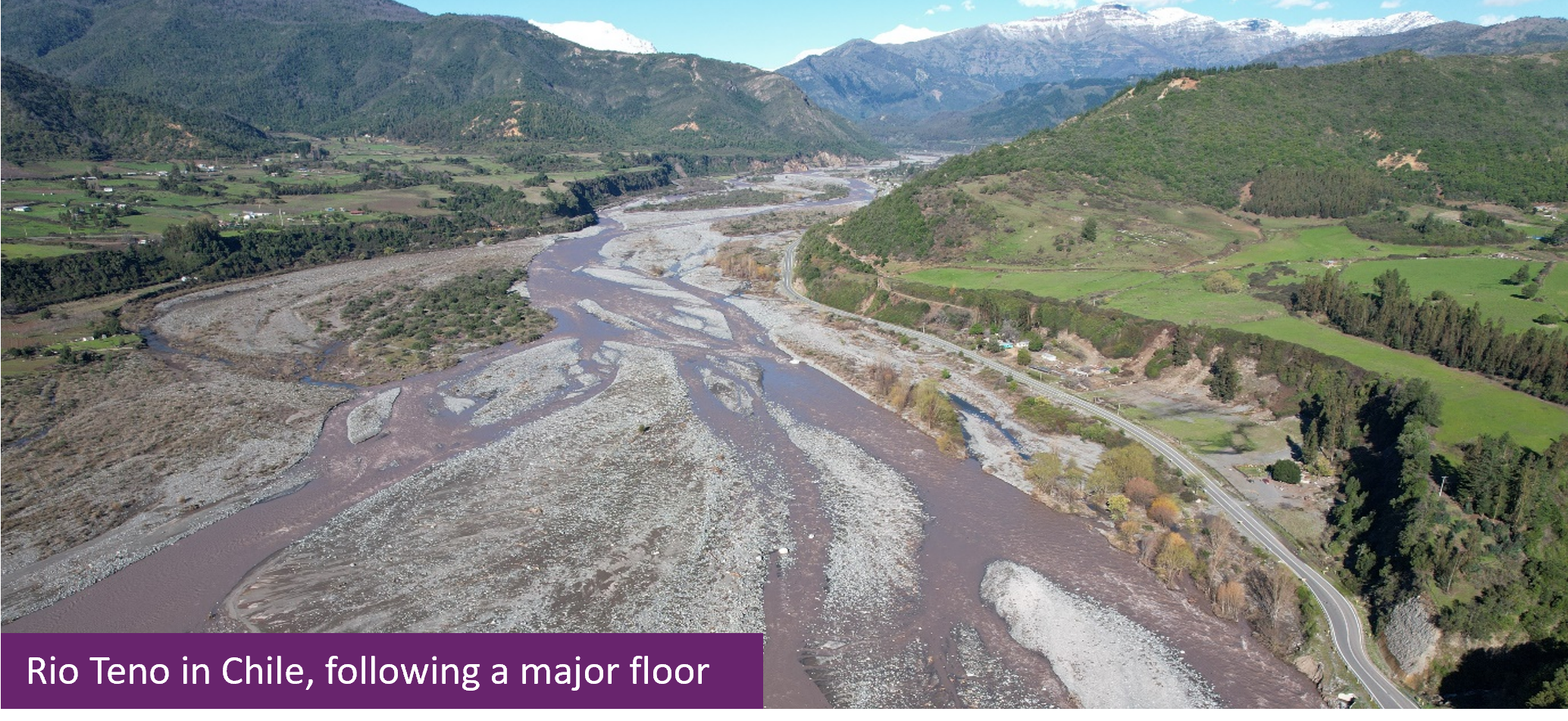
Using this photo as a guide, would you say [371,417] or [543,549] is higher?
[371,417]

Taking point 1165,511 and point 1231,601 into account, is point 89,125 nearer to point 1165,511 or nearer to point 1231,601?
point 1165,511

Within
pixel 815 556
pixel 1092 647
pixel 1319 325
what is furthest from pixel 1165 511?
pixel 1319 325

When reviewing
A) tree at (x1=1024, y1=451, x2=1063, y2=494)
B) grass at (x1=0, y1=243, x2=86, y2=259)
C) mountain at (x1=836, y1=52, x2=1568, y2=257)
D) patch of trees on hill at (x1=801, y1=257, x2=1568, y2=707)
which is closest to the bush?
patch of trees on hill at (x1=801, y1=257, x2=1568, y2=707)

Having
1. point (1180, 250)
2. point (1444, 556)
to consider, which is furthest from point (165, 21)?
point (1444, 556)

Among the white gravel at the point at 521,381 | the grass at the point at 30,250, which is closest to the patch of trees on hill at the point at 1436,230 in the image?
the white gravel at the point at 521,381

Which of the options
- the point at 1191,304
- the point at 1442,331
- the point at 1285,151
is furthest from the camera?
the point at 1285,151

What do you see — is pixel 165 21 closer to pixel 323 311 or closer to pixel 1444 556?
pixel 323 311
